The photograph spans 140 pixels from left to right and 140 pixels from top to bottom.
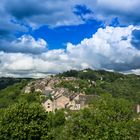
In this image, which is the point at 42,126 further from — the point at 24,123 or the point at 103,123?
the point at 103,123

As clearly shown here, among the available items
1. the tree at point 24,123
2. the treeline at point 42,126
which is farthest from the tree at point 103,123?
the tree at point 24,123

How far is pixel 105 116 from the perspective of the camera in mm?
79750

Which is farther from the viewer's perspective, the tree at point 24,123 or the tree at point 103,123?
the tree at point 24,123

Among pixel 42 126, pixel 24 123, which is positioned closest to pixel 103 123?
pixel 42 126

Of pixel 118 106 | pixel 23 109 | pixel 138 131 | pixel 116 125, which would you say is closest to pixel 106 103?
pixel 118 106

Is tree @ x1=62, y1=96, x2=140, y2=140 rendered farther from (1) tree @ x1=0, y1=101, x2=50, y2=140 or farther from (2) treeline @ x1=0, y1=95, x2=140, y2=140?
(1) tree @ x1=0, y1=101, x2=50, y2=140

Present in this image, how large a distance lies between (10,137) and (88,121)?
527 inches

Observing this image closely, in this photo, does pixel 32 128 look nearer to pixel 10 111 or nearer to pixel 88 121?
pixel 10 111

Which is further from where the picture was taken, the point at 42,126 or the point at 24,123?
the point at 42,126

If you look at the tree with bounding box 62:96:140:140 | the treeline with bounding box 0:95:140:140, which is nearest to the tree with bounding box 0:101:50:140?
the treeline with bounding box 0:95:140:140

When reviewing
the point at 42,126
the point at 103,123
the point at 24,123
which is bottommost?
the point at 42,126

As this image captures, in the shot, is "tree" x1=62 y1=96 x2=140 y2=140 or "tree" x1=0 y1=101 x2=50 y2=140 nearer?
"tree" x1=62 y1=96 x2=140 y2=140

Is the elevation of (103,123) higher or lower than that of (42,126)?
higher

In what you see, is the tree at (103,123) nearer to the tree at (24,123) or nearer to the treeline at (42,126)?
the treeline at (42,126)
